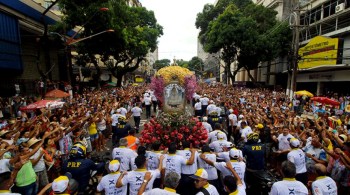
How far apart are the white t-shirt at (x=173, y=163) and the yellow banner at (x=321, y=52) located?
656 inches

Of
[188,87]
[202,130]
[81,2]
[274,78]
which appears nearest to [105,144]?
[188,87]

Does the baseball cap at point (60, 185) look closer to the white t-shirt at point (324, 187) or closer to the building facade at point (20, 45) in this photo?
the white t-shirt at point (324, 187)

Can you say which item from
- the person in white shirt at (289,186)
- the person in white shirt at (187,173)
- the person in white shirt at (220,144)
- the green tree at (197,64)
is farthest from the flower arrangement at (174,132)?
the green tree at (197,64)

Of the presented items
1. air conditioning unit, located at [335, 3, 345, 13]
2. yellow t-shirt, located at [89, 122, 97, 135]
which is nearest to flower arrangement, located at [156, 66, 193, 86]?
yellow t-shirt, located at [89, 122, 97, 135]

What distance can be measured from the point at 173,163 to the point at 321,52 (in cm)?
2054

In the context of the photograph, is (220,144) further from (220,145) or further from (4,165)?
(4,165)

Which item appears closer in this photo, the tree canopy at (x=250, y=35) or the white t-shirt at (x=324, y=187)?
the white t-shirt at (x=324, y=187)

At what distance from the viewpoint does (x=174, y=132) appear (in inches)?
→ 256

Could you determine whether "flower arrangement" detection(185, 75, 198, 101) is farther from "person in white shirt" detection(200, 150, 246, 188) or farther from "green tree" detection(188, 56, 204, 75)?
"green tree" detection(188, 56, 204, 75)

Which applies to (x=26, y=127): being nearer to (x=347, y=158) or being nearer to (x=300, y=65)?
(x=347, y=158)

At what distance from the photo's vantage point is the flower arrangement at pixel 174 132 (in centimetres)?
640

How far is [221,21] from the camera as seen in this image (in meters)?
31.2

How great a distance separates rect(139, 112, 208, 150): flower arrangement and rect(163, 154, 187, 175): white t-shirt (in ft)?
4.83

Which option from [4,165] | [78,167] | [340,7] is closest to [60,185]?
[78,167]
